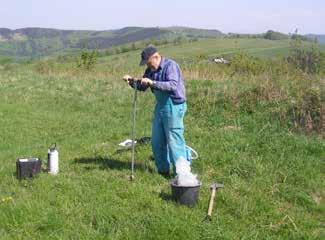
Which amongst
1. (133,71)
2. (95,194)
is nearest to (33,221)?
(95,194)

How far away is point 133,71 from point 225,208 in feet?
48.6

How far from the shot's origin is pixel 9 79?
20.0 meters

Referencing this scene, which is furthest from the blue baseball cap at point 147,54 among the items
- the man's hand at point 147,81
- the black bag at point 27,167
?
the black bag at point 27,167

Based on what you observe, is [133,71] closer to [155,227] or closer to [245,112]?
[245,112]

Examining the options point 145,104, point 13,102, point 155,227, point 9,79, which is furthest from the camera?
point 9,79

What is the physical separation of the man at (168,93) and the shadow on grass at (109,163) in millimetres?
716

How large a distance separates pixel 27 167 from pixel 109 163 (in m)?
1.33

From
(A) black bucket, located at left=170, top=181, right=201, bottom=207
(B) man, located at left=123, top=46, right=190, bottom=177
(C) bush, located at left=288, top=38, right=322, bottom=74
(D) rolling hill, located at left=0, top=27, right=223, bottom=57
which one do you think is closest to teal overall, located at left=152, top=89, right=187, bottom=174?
(B) man, located at left=123, top=46, right=190, bottom=177

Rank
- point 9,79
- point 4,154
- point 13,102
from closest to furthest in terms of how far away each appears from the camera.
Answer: point 4,154 < point 13,102 < point 9,79

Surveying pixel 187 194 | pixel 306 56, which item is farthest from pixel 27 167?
pixel 306 56

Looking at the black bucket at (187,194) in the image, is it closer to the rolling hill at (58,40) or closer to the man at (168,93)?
the man at (168,93)

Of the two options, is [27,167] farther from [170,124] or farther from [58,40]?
[58,40]

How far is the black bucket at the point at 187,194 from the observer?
604 cm

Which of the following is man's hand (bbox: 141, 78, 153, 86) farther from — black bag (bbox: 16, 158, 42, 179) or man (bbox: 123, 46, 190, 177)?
black bag (bbox: 16, 158, 42, 179)
